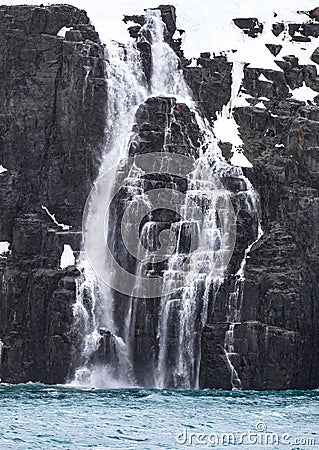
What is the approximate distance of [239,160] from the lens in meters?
77.2

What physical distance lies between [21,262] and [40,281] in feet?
9.67

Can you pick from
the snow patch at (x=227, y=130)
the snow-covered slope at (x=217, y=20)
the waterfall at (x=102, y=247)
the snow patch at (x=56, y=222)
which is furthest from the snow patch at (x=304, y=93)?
the snow patch at (x=56, y=222)

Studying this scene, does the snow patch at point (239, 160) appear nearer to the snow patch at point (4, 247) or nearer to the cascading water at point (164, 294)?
the cascading water at point (164, 294)

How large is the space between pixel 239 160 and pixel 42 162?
1490 cm

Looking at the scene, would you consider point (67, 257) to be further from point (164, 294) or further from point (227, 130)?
point (227, 130)

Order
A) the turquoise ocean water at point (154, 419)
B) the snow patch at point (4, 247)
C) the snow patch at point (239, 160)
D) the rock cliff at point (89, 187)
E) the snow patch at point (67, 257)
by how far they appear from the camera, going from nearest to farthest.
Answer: the turquoise ocean water at point (154, 419)
the rock cliff at point (89, 187)
the snow patch at point (67, 257)
the snow patch at point (4, 247)
the snow patch at point (239, 160)

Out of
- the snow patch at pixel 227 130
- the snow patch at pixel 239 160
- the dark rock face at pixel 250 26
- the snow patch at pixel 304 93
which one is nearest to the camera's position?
Result: the snow patch at pixel 239 160

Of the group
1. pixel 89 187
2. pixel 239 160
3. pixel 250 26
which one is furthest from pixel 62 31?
pixel 250 26

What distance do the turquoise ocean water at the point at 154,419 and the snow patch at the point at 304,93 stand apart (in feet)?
88.1

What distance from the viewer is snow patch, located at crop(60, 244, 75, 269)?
72.8 m

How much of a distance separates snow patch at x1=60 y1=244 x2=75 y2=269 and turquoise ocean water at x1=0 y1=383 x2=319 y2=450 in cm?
1029

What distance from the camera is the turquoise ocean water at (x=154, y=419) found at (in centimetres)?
4140

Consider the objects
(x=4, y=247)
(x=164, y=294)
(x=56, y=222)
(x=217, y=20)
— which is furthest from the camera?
(x=217, y=20)

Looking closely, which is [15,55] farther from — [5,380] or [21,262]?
[5,380]
